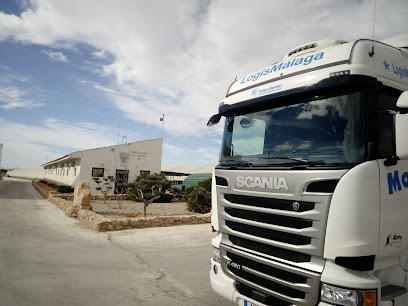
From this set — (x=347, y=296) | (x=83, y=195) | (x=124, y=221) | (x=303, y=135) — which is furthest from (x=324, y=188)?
(x=83, y=195)

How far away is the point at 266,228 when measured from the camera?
10.2 feet

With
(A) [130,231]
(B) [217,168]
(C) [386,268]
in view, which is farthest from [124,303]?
(A) [130,231]

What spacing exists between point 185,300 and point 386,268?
2.88 metres

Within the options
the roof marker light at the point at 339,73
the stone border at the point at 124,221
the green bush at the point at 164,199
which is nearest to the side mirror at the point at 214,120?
the roof marker light at the point at 339,73

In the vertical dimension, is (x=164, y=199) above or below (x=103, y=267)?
above

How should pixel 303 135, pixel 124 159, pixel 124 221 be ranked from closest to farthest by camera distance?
pixel 303 135, pixel 124 221, pixel 124 159

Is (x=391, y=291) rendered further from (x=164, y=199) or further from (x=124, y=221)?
(x=164, y=199)

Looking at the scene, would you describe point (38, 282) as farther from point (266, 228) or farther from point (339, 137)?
point (339, 137)

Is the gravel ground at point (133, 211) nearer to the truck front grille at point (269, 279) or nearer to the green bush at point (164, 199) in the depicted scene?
the green bush at point (164, 199)

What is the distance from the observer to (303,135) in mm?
3135

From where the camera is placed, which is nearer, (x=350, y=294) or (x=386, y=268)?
(x=350, y=294)

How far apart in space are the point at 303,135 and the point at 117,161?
935 inches

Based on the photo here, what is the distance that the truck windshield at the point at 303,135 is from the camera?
2757 millimetres

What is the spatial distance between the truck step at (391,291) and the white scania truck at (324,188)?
17mm
